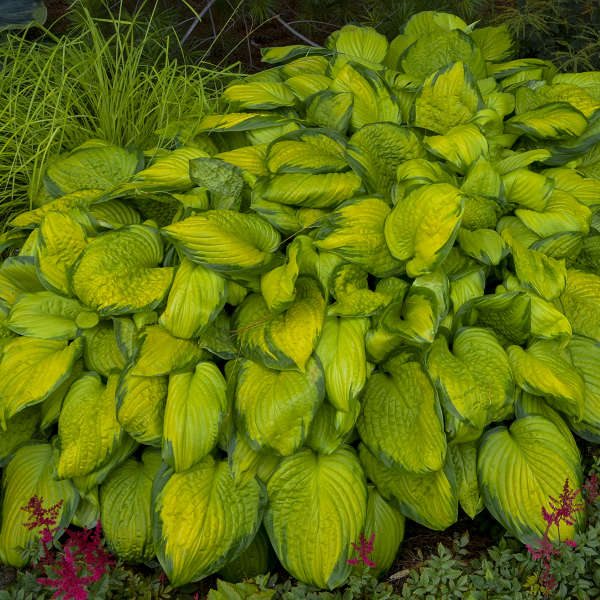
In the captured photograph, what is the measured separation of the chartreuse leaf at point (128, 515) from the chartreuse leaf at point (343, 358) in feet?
2.01

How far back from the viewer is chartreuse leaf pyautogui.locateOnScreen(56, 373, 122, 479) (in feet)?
5.99

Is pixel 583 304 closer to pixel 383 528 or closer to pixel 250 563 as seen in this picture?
pixel 383 528

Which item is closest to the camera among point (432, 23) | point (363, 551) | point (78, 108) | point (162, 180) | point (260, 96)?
point (363, 551)

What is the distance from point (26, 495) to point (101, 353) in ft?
1.53

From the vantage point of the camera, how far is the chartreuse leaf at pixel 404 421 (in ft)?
5.78

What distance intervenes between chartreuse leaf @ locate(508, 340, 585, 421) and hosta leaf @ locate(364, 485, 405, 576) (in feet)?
1.75

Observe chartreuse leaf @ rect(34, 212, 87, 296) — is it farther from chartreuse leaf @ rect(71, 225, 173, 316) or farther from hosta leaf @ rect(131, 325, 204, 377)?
hosta leaf @ rect(131, 325, 204, 377)

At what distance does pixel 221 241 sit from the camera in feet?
5.97

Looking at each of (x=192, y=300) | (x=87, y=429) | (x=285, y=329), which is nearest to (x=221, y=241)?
(x=192, y=300)

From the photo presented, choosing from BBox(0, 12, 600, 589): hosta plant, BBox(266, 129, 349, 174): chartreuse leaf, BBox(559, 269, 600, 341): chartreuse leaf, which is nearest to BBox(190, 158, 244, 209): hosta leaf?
BBox(0, 12, 600, 589): hosta plant

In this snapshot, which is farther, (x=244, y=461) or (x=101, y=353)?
(x=101, y=353)

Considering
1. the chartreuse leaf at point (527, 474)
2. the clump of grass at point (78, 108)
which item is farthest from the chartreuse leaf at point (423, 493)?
the clump of grass at point (78, 108)

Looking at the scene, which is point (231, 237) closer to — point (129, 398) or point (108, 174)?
point (129, 398)

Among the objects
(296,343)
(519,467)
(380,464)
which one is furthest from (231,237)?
(519,467)
